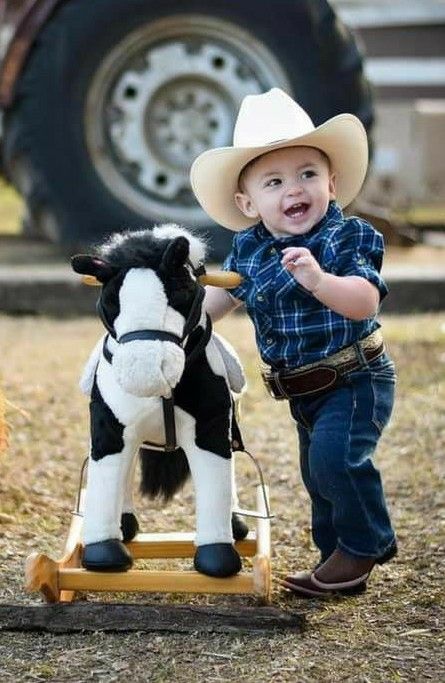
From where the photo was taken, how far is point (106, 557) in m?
2.75

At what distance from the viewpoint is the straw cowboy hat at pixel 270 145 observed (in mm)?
2850

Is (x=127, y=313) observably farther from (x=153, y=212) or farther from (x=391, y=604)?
(x=153, y=212)

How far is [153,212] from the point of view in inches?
258

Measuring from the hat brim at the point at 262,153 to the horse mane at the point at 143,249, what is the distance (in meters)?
0.19

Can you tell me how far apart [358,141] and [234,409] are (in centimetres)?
60

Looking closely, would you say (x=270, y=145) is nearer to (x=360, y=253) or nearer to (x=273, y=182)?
(x=273, y=182)

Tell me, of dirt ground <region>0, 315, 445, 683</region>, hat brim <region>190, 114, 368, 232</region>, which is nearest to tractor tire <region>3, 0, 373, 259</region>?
dirt ground <region>0, 315, 445, 683</region>

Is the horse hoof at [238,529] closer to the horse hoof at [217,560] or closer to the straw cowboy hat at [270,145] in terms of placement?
the horse hoof at [217,560]

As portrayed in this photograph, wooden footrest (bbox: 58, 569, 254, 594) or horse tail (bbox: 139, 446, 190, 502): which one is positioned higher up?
horse tail (bbox: 139, 446, 190, 502)

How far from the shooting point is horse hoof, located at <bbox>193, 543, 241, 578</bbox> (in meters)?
2.73

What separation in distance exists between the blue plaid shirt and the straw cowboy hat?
0.42 ft

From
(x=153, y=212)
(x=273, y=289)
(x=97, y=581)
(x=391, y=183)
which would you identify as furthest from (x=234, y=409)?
(x=391, y=183)

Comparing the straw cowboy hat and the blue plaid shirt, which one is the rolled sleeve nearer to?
the blue plaid shirt

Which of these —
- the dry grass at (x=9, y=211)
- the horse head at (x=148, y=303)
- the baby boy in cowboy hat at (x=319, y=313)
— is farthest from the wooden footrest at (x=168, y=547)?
the dry grass at (x=9, y=211)
